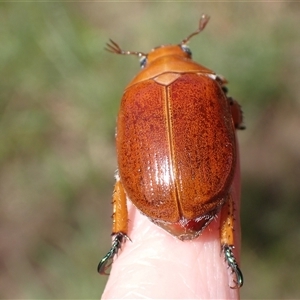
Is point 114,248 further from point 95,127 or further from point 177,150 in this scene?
point 95,127

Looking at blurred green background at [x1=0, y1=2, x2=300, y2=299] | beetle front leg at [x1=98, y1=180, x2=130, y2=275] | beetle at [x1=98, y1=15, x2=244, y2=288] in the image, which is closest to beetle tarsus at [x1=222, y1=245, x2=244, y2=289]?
beetle at [x1=98, y1=15, x2=244, y2=288]

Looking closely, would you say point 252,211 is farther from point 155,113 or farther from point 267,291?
point 155,113

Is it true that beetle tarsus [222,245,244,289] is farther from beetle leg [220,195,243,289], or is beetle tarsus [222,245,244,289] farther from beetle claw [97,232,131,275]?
beetle claw [97,232,131,275]

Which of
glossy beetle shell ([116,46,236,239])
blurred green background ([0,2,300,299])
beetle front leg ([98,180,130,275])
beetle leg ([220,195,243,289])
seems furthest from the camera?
blurred green background ([0,2,300,299])

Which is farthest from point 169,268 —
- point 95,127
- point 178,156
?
point 95,127

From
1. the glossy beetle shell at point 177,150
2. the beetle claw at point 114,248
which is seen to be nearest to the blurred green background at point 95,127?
the beetle claw at point 114,248

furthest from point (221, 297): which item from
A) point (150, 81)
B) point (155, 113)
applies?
point (150, 81)

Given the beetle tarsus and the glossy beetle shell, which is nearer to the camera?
the glossy beetle shell

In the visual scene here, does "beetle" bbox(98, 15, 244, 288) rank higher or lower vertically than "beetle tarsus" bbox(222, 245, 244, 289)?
higher
